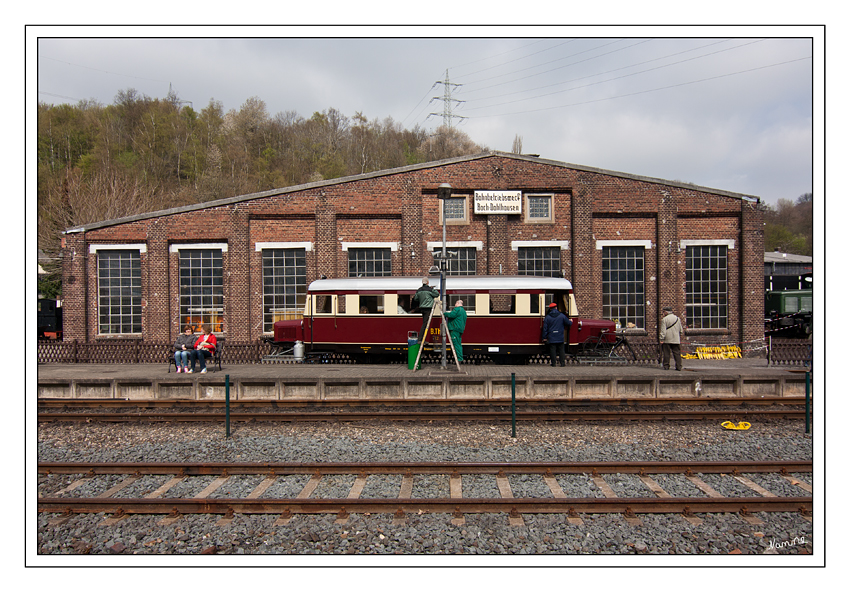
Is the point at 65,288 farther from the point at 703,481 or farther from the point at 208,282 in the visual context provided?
the point at 703,481

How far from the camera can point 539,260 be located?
1983 cm

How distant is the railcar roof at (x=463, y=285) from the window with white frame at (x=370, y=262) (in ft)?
12.6

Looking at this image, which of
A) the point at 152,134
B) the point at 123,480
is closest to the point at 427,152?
the point at 152,134

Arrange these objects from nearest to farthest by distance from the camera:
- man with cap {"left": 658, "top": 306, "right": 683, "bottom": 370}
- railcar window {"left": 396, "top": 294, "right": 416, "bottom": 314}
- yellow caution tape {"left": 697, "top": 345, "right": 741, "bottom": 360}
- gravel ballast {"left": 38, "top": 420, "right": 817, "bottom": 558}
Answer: gravel ballast {"left": 38, "top": 420, "right": 817, "bottom": 558} < man with cap {"left": 658, "top": 306, "right": 683, "bottom": 370} < railcar window {"left": 396, "top": 294, "right": 416, "bottom": 314} < yellow caution tape {"left": 697, "top": 345, "right": 741, "bottom": 360}

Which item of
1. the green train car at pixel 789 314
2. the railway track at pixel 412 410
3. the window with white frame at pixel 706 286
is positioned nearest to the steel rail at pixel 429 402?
the railway track at pixel 412 410

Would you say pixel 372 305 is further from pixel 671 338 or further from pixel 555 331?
pixel 671 338

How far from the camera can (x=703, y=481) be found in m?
6.44

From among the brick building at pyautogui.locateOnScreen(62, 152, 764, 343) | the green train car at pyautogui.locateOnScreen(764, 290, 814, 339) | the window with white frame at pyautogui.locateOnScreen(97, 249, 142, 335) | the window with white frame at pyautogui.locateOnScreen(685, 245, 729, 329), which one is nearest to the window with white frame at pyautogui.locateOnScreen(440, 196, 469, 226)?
the brick building at pyautogui.locateOnScreen(62, 152, 764, 343)

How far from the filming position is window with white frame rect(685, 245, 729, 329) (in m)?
19.8

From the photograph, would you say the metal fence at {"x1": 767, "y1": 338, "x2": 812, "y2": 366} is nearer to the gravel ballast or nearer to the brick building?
the brick building

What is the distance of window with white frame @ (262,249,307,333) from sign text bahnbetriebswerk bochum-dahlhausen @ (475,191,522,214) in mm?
7815

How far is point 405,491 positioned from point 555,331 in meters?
8.81

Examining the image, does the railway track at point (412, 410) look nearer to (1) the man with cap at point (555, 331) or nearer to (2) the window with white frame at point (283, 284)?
(1) the man with cap at point (555, 331)

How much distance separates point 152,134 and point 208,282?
36.5 metres
